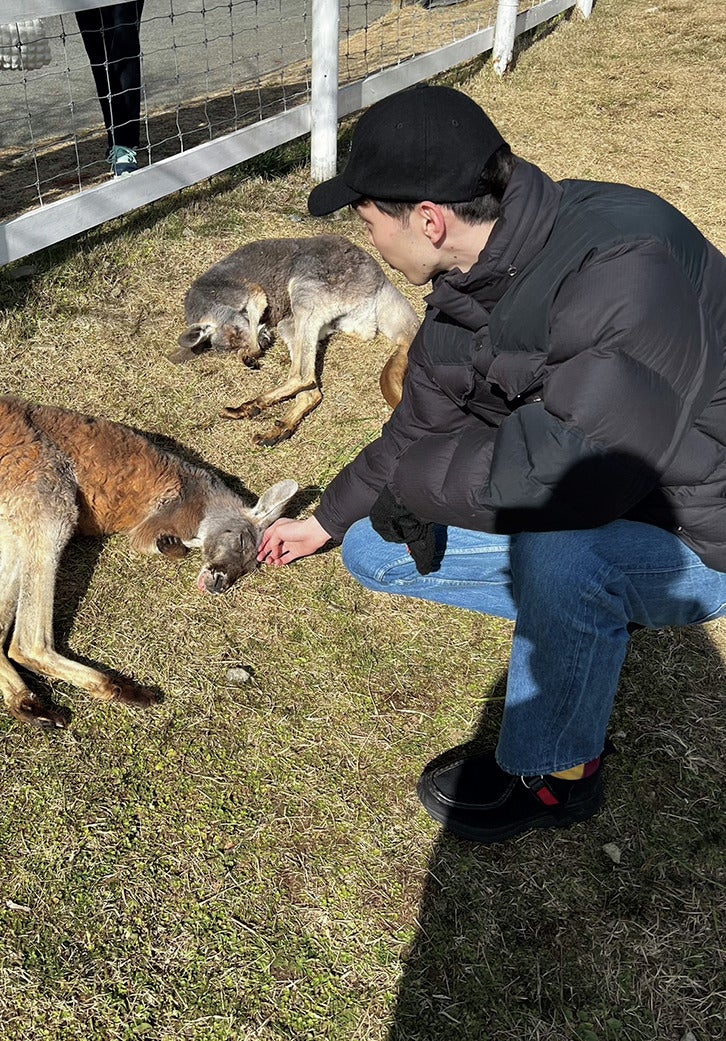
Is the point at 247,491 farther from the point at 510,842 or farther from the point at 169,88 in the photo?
the point at 169,88

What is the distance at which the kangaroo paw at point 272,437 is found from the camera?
4.64 metres

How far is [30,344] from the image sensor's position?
488 cm

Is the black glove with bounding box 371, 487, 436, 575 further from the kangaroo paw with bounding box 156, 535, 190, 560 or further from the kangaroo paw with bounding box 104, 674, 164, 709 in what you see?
the kangaroo paw with bounding box 156, 535, 190, 560

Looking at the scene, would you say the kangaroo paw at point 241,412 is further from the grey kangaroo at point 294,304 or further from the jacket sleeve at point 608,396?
the jacket sleeve at point 608,396

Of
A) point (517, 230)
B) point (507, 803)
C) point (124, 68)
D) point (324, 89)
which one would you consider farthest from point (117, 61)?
point (507, 803)

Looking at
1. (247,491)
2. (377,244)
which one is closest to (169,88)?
(247,491)

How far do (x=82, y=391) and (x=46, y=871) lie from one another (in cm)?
279

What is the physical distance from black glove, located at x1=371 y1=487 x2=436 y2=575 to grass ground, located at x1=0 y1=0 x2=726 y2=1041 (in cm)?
72

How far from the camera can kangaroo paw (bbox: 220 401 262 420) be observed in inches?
188

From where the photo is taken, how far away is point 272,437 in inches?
183

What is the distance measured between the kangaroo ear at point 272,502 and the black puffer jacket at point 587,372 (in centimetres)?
143

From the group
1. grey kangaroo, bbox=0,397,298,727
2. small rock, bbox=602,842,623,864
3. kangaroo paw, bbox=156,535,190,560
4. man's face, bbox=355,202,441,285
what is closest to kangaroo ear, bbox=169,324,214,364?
grey kangaroo, bbox=0,397,298,727

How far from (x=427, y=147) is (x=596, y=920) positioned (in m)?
2.29

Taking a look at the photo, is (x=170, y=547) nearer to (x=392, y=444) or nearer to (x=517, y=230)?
(x=392, y=444)
